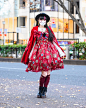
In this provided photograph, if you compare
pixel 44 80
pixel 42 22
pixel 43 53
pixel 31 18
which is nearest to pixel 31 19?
pixel 31 18

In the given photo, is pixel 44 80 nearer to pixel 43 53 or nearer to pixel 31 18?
pixel 43 53

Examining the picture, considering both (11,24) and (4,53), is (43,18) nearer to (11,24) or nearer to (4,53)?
(4,53)

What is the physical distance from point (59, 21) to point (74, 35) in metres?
4.17

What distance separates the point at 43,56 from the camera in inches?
215

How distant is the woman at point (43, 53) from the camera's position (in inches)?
215

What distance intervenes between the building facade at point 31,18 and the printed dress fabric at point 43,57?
125ft

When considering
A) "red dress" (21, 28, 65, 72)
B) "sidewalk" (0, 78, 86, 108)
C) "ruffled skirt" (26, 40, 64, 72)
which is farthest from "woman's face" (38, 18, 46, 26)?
"sidewalk" (0, 78, 86, 108)

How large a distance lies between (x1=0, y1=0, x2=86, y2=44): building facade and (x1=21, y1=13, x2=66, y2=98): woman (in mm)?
37934

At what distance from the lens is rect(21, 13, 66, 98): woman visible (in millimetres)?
5469

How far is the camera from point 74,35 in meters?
47.9

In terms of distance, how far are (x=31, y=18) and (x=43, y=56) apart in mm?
41284

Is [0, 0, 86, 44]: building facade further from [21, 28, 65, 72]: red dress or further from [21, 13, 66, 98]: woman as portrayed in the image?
[21, 28, 65, 72]: red dress

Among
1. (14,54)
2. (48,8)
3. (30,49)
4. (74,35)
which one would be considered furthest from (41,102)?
(74,35)

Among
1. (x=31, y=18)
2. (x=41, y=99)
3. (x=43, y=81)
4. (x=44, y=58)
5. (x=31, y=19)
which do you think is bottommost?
(x=41, y=99)
